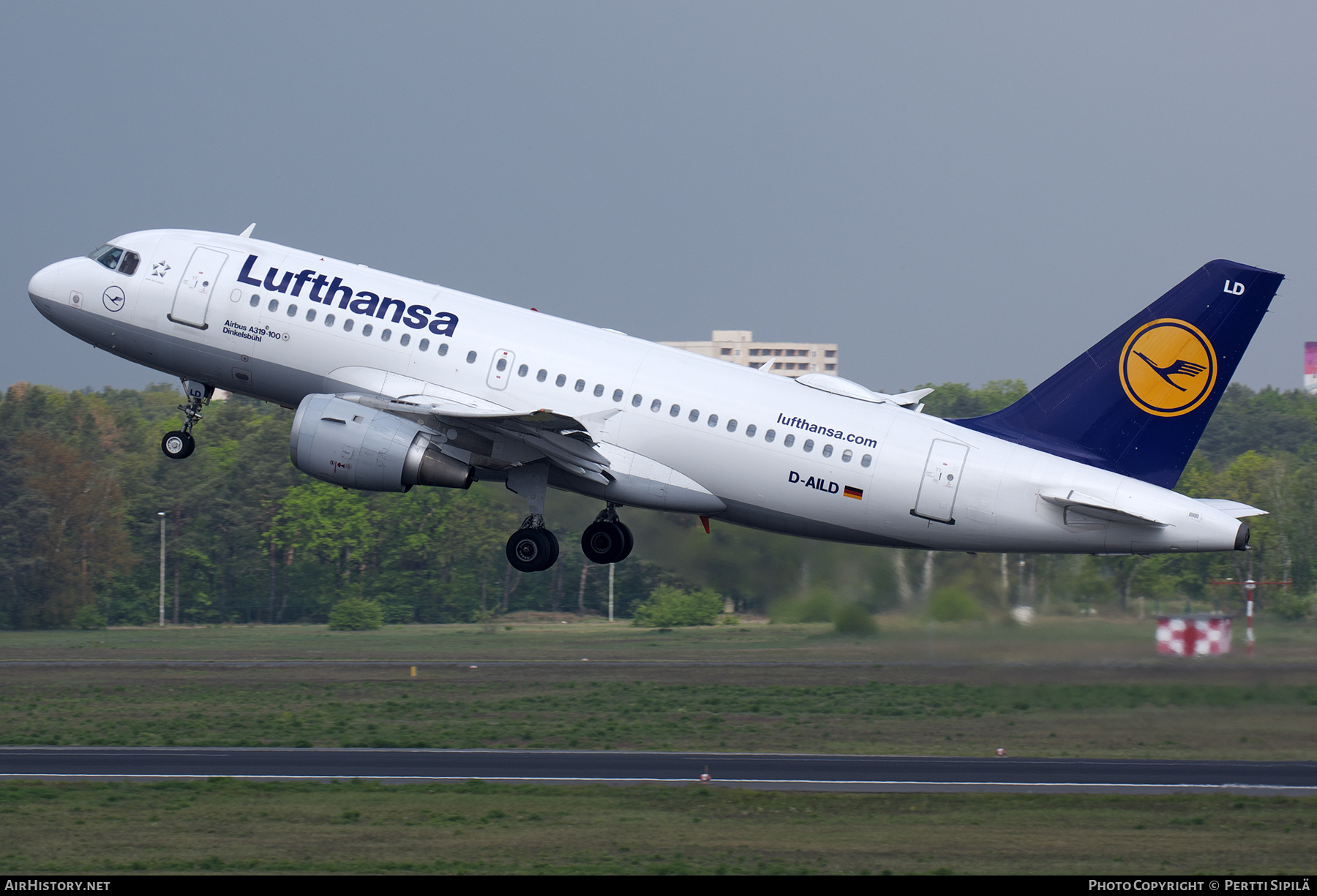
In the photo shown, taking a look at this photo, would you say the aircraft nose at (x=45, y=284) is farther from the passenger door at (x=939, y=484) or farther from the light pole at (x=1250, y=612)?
the light pole at (x=1250, y=612)

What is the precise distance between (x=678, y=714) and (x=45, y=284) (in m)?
20.5

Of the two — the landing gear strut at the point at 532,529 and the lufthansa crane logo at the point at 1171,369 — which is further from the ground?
the lufthansa crane logo at the point at 1171,369

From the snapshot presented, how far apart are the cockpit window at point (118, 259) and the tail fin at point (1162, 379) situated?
21120 millimetres

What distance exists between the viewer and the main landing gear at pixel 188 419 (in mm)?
34062

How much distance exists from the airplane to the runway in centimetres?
502

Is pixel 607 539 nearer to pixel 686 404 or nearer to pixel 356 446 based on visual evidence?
pixel 686 404

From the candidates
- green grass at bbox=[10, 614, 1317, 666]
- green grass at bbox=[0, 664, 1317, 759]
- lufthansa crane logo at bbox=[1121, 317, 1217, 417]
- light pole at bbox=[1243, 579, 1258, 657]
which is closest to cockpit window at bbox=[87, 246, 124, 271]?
green grass at bbox=[0, 664, 1317, 759]

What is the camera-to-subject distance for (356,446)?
29.9 meters

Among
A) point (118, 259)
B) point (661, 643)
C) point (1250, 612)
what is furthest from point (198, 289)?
point (661, 643)

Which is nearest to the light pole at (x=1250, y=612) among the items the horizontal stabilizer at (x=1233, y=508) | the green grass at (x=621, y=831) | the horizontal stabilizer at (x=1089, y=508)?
the horizontal stabilizer at (x=1233, y=508)

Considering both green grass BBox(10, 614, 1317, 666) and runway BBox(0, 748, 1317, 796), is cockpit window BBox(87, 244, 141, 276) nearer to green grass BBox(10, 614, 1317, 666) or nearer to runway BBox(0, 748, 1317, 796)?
runway BBox(0, 748, 1317, 796)

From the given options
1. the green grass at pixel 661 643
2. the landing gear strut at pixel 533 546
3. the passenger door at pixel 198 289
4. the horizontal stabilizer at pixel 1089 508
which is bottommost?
the green grass at pixel 661 643

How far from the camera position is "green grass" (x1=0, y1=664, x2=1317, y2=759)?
113 ft
